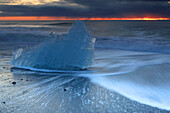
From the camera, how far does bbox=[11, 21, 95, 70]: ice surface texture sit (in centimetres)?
388

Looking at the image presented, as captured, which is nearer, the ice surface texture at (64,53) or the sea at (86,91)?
the sea at (86,91)

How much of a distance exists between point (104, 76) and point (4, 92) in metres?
1.83

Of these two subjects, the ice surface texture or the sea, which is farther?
the ice surface texture

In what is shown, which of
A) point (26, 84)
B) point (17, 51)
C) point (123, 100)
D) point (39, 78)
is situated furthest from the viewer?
point (17, 51)

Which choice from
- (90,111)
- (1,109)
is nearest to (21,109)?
(1,109)

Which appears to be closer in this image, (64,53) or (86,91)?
(86,91)

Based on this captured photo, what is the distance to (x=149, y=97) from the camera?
248cm

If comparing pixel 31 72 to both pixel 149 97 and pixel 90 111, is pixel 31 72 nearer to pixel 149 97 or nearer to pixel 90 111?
pixel 90 111

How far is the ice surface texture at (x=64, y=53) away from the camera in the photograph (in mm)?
3885

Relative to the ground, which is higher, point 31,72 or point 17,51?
point 17,51

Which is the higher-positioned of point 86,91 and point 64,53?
point 64,53

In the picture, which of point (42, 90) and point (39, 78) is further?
point (39, 78)

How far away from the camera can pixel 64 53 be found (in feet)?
12.9

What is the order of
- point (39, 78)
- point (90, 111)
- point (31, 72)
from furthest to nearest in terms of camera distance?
point (31, 72) < point (39, 78) < point (90, 111)
